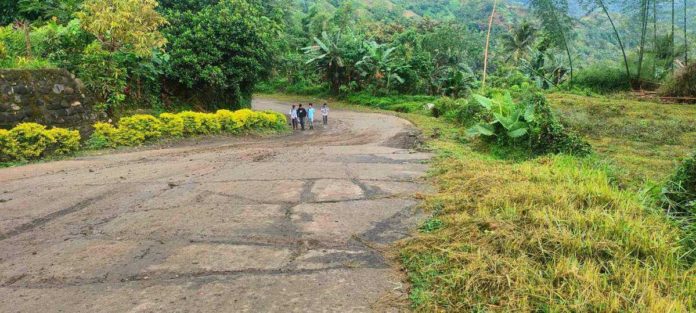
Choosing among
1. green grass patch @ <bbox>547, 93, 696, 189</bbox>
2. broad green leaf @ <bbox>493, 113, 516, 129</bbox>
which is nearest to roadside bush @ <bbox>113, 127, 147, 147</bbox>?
broad green leaf @ <bbox>493, 113, 516, 129</bbox>

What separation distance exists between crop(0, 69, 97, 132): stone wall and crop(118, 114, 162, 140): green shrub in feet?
2.60

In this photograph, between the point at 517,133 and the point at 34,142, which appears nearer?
the point at 517,133

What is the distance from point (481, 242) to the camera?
155 inches

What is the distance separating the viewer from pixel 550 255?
3.51m

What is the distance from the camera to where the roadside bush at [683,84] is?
18344 millimetres

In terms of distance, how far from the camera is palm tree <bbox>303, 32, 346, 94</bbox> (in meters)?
28.1

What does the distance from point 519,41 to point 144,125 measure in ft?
117

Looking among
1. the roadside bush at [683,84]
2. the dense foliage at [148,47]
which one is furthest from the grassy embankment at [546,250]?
the roadside bush at [683,84]

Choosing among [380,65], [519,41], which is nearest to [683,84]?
[380,65]

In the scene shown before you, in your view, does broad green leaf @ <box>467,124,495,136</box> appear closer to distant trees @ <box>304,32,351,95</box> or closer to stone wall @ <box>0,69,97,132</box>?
stone wall @ <box>0,69,97,132</box>

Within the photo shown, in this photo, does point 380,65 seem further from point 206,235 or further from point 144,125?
point 206,235

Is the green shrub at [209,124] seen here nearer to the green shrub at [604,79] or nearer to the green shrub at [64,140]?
the green shrub at [64,140]

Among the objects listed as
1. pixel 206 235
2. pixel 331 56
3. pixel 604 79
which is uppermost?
pixel 331 56

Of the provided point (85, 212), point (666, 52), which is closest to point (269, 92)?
point (666, 52)
